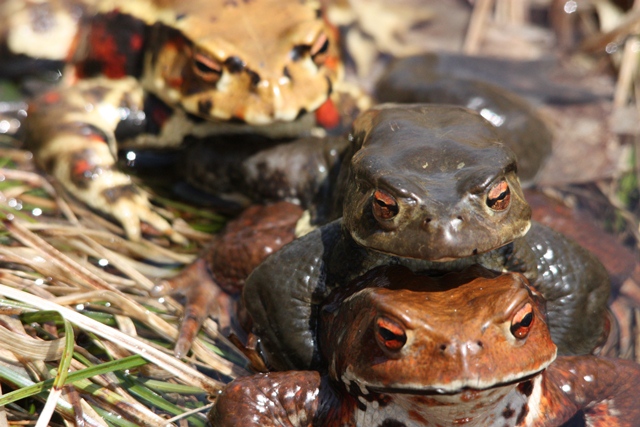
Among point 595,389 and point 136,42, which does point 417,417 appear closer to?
point 595,389

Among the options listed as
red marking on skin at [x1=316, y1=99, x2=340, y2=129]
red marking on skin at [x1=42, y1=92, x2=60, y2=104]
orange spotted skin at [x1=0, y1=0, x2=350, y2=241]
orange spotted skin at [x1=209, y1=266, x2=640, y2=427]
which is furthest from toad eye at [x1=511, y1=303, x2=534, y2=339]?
red marking on skin at [x1=42, y1=92, x2=60, y2=104]

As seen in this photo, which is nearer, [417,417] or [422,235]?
[422,235]

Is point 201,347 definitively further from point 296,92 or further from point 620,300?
point 620,300

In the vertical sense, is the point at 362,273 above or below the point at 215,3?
below

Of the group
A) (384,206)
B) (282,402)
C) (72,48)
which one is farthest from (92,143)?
(384,206)

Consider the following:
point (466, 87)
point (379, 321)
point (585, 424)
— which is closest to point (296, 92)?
point (466, 87)

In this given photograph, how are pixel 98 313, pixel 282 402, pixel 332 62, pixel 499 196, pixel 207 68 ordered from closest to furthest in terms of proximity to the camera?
pixel 499 196 < pixel 282 402 < pixel 98 313 < pixel 207 68 < pixel 332 62

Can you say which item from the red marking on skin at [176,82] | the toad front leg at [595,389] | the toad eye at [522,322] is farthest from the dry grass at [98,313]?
the toad eye at [522,322]
